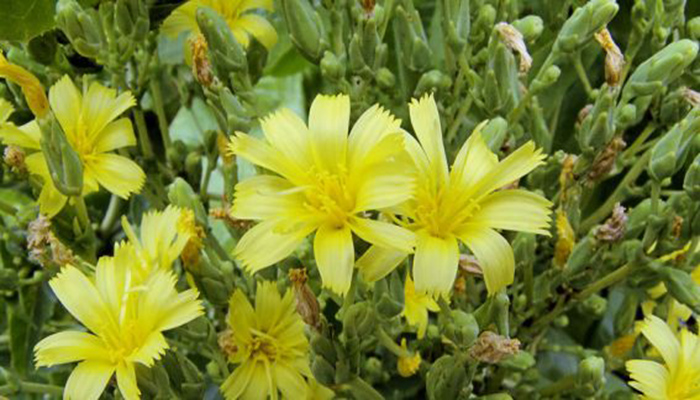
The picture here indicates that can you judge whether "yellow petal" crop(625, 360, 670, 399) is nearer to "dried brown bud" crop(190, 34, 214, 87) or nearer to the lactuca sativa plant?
the lactuca sativa plant

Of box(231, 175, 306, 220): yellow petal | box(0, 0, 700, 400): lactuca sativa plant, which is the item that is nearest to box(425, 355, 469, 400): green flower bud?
box(0, 0, 700, 400): lactuca sativa plant

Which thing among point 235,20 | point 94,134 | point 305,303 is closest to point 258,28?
point 235,20

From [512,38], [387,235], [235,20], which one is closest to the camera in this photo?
[387,235]

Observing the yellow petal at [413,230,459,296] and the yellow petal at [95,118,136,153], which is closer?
the yellow petal at [413,230,459,296]

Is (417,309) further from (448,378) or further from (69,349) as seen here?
(69,349)

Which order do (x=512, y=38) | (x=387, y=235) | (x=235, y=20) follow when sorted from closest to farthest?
1. (x=387, y=235)
2. (x=512, y=38)
3. (x=235, y=20)

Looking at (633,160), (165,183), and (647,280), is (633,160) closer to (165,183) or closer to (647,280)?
(647,280)
